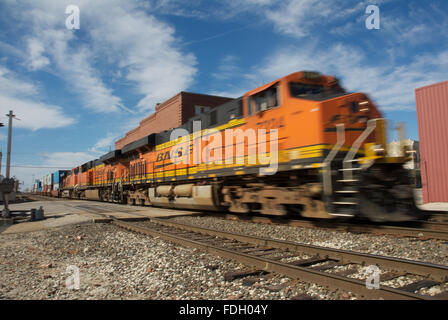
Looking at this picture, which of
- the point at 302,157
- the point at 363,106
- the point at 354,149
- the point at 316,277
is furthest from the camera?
the point at 363,106

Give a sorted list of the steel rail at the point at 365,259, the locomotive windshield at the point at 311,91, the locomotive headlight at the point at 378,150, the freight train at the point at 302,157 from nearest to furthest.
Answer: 1. the steel rail at the point at 365,259
2. the freight train at the point at 302,157
3. the locomotive headlight at the point at 378,150
4. the locomotive windshield at the point at 311,91

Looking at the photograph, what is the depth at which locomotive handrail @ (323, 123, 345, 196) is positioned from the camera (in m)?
6.42

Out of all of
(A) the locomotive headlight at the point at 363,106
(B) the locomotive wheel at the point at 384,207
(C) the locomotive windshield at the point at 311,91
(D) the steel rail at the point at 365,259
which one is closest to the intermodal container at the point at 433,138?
(B) the locomotive wheel at the point at 384,207

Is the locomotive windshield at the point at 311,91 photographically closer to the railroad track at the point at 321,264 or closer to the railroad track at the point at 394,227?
the railroad track at the point at 394,227

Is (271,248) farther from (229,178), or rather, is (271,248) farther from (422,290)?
(229,178)

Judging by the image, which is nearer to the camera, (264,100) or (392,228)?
(392,228)

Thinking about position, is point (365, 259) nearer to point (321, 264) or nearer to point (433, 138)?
point (321, 264)

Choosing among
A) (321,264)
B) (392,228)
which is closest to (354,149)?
(392,228)

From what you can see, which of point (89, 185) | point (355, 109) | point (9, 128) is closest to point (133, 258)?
point (355, 109)

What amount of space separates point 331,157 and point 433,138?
13623mm

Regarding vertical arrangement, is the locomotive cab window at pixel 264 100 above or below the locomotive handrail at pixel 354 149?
above

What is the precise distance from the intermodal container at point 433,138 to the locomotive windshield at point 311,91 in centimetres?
1210

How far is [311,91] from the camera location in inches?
301

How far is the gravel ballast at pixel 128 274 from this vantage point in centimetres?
358
